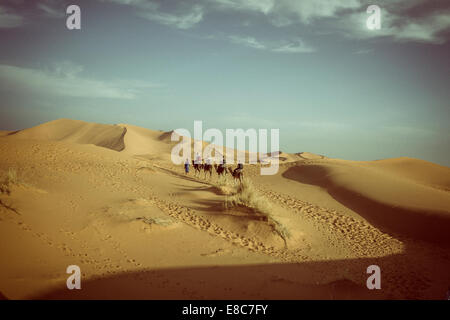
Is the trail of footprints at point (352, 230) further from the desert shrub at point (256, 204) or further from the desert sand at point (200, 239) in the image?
the desert shrub at point (256, 204)

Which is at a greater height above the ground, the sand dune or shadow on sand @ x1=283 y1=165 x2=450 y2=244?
the sand dune

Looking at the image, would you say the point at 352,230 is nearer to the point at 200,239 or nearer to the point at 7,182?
the point at 200,239

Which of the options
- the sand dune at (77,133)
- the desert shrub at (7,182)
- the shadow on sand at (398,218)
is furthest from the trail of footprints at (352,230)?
the sand dune at (77,133)

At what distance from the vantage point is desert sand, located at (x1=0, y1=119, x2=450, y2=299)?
17.1ft

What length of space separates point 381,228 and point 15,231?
13.3 m

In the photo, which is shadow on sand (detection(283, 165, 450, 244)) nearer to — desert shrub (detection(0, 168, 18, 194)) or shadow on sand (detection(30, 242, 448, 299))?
shadow on sand (detection(30, 242, 448, 299))

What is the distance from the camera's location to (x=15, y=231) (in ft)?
21.0

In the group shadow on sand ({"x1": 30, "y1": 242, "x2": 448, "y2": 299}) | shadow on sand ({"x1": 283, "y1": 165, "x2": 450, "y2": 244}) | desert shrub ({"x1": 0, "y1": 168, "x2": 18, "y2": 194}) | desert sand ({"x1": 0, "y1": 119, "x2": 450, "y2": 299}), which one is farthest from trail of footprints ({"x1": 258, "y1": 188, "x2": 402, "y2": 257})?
desert shrub ({"x1": 0, "y1": 168, "x2": 18, "y2": 194})

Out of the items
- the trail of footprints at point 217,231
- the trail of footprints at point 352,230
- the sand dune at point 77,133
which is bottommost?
the trail of footprints at point 352,230

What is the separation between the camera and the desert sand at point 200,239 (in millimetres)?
5199

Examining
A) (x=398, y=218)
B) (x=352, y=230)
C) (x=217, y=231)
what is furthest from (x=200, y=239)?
(x=398, y=218)

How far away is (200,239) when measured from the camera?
7660 millimetres
